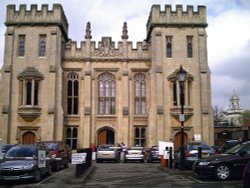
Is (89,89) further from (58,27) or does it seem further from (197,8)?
(197,8)

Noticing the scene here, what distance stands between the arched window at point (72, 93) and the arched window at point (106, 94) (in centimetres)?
225

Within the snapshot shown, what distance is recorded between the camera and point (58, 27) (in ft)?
123

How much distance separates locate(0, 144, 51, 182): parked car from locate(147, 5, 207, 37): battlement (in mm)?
23732

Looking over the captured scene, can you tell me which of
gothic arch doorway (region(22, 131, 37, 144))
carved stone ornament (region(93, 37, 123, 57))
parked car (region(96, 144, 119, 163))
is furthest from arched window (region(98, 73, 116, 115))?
parked car (region(96, 144, 119, 163))

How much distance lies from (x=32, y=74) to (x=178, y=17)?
14905 millimetres

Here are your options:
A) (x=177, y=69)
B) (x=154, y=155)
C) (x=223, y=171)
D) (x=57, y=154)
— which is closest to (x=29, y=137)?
(x=154, y=155)

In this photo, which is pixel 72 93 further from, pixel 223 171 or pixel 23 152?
pixel 223 171

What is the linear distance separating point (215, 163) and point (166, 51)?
23.3 m

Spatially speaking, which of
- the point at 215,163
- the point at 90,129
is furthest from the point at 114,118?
the point at 215,163

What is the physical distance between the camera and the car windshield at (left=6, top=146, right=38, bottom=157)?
1613 cm

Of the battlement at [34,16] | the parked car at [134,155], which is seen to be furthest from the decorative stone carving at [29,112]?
the parked car at [134,155]

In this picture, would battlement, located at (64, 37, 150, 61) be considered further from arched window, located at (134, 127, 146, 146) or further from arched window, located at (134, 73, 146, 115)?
arched window, located at (134, 127, 146, 146)

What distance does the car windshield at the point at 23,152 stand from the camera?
1613cm

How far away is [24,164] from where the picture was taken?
1480cm
